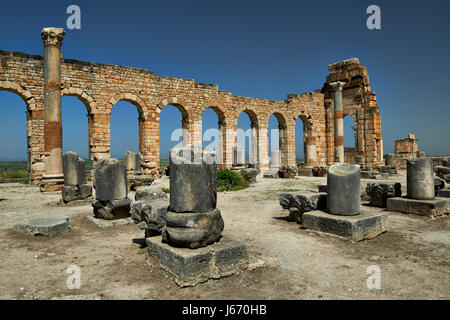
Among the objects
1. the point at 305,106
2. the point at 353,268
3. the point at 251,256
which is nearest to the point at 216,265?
the point at 251,256

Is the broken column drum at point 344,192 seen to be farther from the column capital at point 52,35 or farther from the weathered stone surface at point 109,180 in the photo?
the column capital at point 52,35

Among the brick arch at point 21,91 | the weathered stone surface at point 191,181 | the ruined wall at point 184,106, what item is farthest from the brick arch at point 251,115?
the weathered stone surface at point 191,181

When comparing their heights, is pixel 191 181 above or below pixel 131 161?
below

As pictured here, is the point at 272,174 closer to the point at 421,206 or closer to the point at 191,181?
the point at 421,206

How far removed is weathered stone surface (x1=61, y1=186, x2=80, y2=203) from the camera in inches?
317

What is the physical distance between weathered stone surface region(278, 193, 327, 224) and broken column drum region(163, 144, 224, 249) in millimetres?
2495

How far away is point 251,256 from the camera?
12.6 ft

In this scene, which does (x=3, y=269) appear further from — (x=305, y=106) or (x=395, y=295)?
(x=305, y=106)

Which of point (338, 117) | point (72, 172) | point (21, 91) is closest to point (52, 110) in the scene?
point (21, 91)

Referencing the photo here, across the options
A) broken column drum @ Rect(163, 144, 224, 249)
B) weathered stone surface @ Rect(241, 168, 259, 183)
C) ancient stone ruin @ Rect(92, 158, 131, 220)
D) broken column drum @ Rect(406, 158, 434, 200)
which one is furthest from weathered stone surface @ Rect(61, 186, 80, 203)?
broken column drum @ Rect(406, 158, 434, 200)

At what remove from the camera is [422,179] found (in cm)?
631

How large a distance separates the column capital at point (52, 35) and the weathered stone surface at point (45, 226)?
24.9 ft

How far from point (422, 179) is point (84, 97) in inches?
524

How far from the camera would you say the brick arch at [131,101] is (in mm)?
14299
